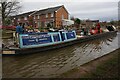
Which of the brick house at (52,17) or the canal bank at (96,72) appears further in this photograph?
the brick house at (52,17)

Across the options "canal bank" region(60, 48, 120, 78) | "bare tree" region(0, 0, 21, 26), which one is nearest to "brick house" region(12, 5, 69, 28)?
"bare tree" region(0, 0, 21, 26)

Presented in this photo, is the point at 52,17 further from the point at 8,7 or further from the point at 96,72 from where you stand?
the point at 96,72

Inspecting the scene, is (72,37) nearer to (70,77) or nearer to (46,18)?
(70,77)

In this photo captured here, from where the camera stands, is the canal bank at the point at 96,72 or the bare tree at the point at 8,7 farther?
the bare tree at the point at 8,7

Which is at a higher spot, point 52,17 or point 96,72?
point 52,17

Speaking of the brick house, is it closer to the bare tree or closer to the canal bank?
the bare tree

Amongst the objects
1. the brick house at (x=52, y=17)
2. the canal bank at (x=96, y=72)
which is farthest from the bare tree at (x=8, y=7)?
the canal bank at (x=96, y=72)

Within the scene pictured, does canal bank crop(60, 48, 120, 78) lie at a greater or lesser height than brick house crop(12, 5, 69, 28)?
lesser

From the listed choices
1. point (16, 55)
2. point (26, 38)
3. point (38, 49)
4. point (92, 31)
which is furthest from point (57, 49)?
point (92, 31)

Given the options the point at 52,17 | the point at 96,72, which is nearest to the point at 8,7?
the point at 52,17

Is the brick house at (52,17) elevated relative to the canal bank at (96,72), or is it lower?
elevated

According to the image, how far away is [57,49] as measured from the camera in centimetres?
1312

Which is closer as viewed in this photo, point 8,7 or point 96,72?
point 96,72

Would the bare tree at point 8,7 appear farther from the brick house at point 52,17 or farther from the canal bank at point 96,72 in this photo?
the canal bank at point 96,72
